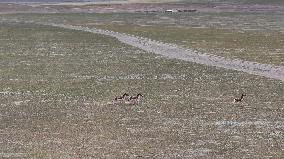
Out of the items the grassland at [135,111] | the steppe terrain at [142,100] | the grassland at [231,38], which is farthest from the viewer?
the grassland at [231,38]

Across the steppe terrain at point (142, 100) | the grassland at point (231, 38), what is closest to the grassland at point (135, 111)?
the steppe terrain at point (142, 100)

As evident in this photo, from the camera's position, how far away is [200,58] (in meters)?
44.5

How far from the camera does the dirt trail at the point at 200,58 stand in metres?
36.8

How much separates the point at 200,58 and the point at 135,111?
20.3 meters

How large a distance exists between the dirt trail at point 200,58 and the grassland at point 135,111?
1.57 metres

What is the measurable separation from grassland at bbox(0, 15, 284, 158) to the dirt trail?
157 centimetres

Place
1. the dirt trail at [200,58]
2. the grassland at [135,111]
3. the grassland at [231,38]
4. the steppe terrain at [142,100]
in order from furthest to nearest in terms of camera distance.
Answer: the grassland at [231,38]
the dirt trail at [200,58]
the steppe terrain at [142,100]
the grassland at [135,111]

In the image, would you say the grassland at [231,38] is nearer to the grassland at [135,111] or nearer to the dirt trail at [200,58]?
the dirt trail at [200,58]

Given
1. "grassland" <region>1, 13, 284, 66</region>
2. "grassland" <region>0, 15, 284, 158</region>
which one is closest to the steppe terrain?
"grassland" <region>0, 15, 284, 158</region>

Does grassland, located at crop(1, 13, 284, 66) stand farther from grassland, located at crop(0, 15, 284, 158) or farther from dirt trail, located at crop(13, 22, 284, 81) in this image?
grassland, located at crop(0, 15, 284, 158)

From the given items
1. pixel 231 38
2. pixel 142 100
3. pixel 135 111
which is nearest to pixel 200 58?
pixel 142 100

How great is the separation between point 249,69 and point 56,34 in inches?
1272

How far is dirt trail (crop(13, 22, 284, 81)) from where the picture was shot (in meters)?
36.8

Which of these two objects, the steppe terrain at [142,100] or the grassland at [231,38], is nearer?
the steppe terrain at [142,100]
